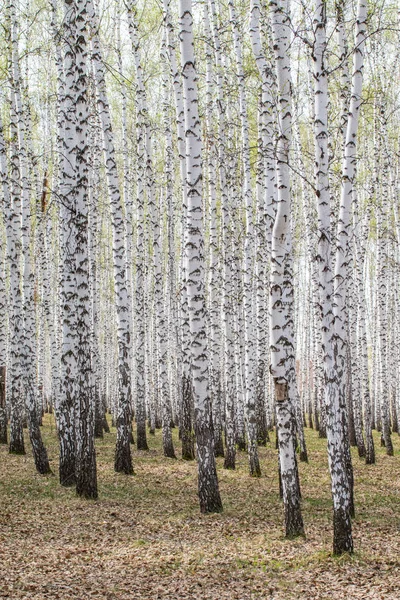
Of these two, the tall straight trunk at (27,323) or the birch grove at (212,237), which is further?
the tall straight trunk at (27,323)

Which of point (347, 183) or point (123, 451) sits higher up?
point (347, 183)

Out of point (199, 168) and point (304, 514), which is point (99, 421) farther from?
point (199, 168)

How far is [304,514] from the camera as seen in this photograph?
9281 millimetres

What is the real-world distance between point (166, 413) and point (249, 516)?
587cm

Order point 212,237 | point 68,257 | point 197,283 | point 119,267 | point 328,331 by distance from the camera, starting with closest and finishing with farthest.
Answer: point 328,331
point 197,283
point 68,257
point 119,267
point 212,237

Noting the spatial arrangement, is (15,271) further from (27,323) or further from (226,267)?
(226,267)

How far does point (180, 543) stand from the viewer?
7531 millimetres

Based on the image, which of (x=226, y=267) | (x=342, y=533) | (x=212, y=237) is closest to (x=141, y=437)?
(x=226, y=267)

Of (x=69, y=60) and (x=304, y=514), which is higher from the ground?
(x=69, y=60)

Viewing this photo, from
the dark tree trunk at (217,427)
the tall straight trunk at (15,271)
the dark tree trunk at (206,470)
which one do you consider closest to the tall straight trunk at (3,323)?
the tall straight trunk at (15,271)

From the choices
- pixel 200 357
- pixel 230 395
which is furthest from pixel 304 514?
pixel 230 395

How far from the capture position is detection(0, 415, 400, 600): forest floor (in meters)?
6.04

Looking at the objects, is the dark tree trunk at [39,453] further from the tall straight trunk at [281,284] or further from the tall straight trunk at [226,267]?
the tall straight trunk at [281,284]

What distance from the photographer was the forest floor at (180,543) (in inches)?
238
